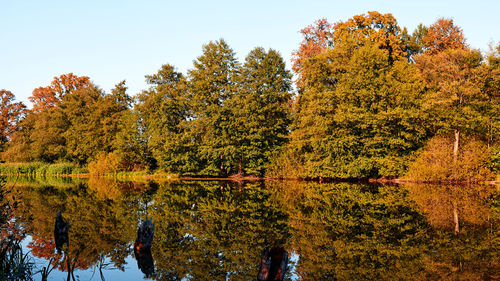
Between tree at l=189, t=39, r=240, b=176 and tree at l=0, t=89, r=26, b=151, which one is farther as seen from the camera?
tree at l=0, t=89, r=26, b=151

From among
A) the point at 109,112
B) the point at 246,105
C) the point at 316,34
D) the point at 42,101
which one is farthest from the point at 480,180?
the point at 42,101

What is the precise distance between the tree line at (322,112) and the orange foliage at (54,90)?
18.1 metres

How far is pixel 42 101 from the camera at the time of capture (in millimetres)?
63250

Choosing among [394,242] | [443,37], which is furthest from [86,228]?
[443,37]

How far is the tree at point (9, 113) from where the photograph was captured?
59612 millimetres

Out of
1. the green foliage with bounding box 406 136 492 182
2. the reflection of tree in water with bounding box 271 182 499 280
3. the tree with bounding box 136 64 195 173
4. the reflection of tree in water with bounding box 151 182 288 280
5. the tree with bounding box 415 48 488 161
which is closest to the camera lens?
the reflection of tree in water with bounding box 271 182 499 280

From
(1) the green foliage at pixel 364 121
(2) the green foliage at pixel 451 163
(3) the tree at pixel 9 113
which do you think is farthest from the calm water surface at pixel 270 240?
(3) the tree at pixel 9 113

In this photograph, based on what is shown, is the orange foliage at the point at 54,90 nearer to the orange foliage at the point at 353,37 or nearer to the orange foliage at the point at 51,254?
the orange foliage at the point at 353,37

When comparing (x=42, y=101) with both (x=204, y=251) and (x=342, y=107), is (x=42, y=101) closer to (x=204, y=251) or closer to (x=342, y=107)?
(x=342, y=107)

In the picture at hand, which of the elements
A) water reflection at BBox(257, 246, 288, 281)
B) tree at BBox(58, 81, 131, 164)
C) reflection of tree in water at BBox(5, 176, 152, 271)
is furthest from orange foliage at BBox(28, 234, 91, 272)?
tree at BBox(58, 81, 131, 164)

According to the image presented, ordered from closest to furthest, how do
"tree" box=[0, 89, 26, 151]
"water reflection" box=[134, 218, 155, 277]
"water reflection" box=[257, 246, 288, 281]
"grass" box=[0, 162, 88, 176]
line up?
1. "water reflection" box=[257, 246, 288, 281]
2. "water reflection" box=[134, 218, 155, 277]
3. "grass" box=[0, 162, 88, 176]
4. "tree" box=[0, 89, 26, 151]

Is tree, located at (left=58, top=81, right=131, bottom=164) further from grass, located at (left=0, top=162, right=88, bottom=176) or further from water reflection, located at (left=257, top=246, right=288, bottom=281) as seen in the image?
water reflection, located at (left=257, top=246, right=288, bottom=281)

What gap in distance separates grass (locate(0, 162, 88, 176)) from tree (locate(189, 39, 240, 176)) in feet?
69.0

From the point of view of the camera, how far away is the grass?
4829cm
